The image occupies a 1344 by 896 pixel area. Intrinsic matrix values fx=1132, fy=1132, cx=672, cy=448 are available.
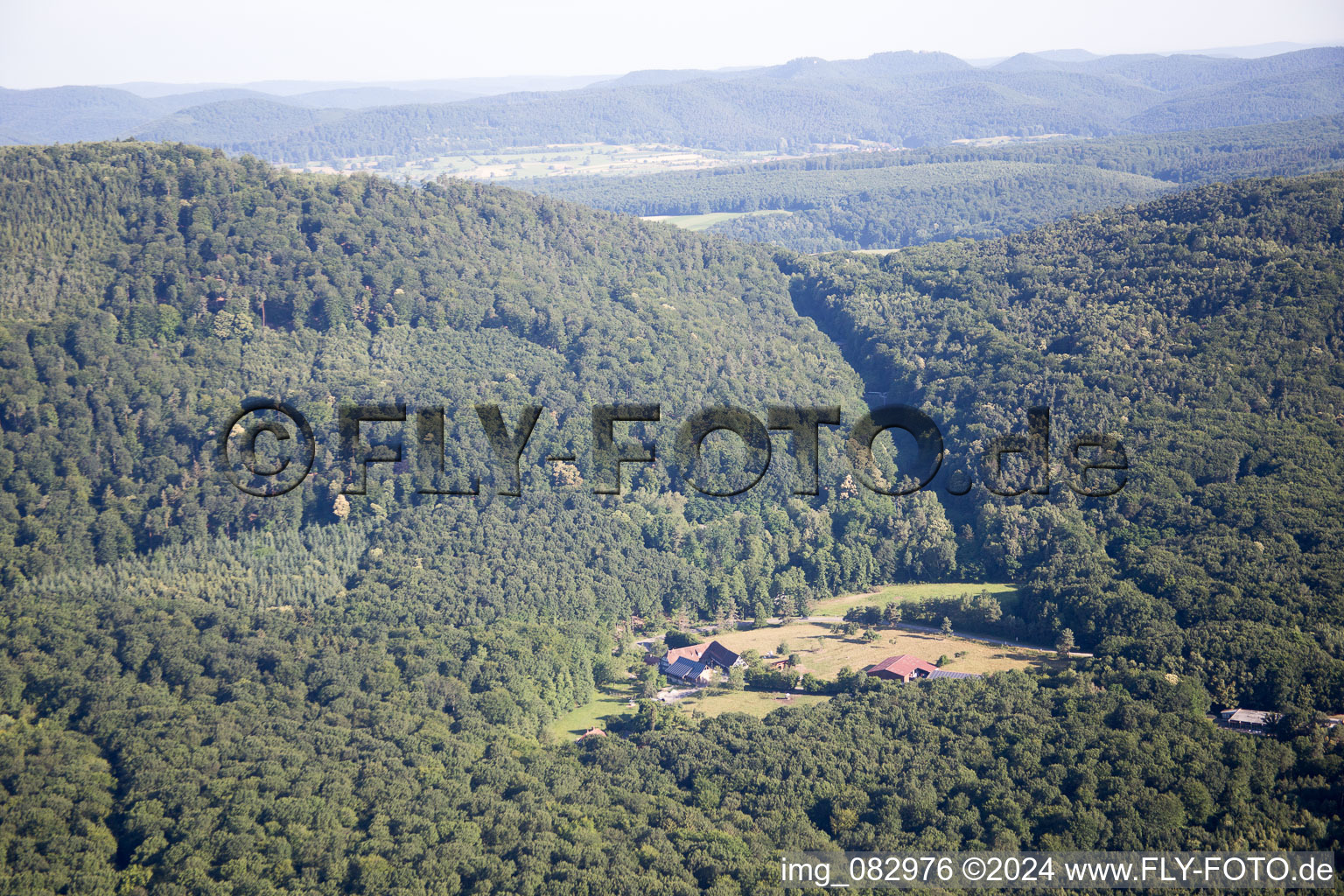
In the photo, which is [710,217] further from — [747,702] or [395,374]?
[747,702]

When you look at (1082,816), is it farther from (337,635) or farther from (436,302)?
(436,302)

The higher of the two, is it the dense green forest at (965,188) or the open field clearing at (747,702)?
the dense green forest at (965,188)

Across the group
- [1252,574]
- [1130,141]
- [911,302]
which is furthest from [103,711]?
[1130,141]

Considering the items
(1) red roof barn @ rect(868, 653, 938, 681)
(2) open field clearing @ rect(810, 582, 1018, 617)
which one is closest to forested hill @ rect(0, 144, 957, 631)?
(2) open field clearing @ rect(810, 582, 1018, 617)

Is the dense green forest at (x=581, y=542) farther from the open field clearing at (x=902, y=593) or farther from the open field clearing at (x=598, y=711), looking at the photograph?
the open field clearing at (x=598, y=711)

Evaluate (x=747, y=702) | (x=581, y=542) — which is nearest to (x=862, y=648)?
(x=747, y=702)

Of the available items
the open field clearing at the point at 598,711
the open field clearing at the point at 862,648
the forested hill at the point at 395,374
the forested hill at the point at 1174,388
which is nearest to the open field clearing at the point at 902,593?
the forested hill at the point at 395,374

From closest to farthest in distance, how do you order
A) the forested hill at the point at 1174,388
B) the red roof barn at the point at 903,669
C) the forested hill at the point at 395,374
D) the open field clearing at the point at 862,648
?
the forested hill at the point at 1174,388 → the red roof barn at the point at 903,669 → the open field clearing at the point at 862,648 → the forested hill at the point at 395,374
